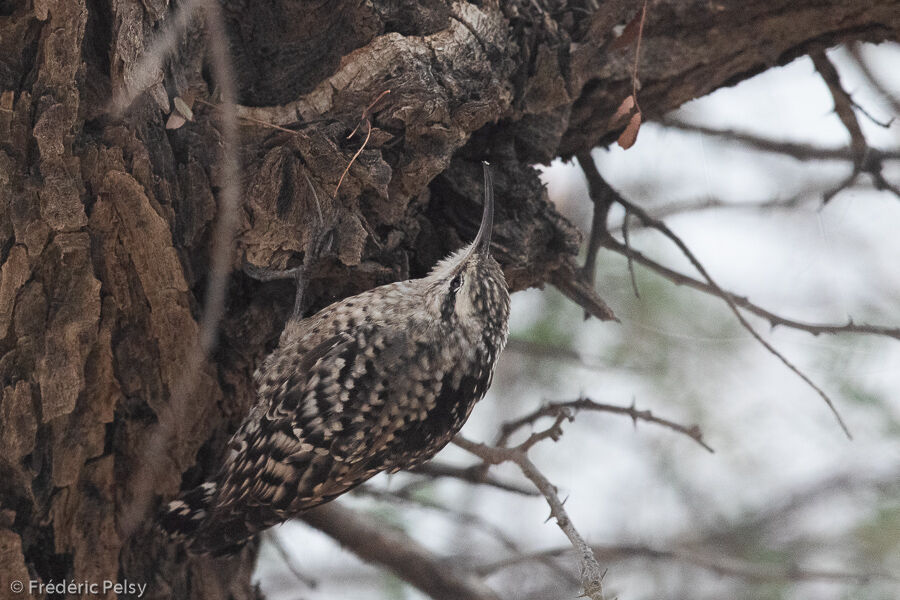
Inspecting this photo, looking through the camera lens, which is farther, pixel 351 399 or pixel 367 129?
pixel 351 399

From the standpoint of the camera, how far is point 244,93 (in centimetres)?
236

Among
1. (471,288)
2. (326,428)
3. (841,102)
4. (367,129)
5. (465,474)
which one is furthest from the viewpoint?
(465,474)

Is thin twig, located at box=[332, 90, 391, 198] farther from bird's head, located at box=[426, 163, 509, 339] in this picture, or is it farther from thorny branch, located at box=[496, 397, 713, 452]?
thorny branch, located at box=[496, 397, 713, 452]

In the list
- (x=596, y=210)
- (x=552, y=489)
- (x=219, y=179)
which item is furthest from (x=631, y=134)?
(x=219, y=179)

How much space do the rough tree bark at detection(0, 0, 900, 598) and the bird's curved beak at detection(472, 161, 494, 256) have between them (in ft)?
0.36

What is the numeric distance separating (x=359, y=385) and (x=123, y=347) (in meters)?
0.64

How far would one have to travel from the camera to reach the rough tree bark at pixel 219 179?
1997 millimetres

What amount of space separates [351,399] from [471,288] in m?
0.48

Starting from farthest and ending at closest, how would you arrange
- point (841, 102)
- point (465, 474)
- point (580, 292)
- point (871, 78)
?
point (871, 78)
point (465, 474)
point (841, 102)
point (580, 292)

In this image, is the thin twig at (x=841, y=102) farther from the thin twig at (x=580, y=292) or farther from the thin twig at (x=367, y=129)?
the thin twig at (x=367, y=129)

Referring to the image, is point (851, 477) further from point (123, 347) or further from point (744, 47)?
point (123, 347)

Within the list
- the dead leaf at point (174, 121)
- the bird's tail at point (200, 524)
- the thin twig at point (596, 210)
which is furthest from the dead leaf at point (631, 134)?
the bird's tail at point (200, 524)

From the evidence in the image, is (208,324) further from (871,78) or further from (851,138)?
(871,78)

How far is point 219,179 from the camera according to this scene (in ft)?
7.19
